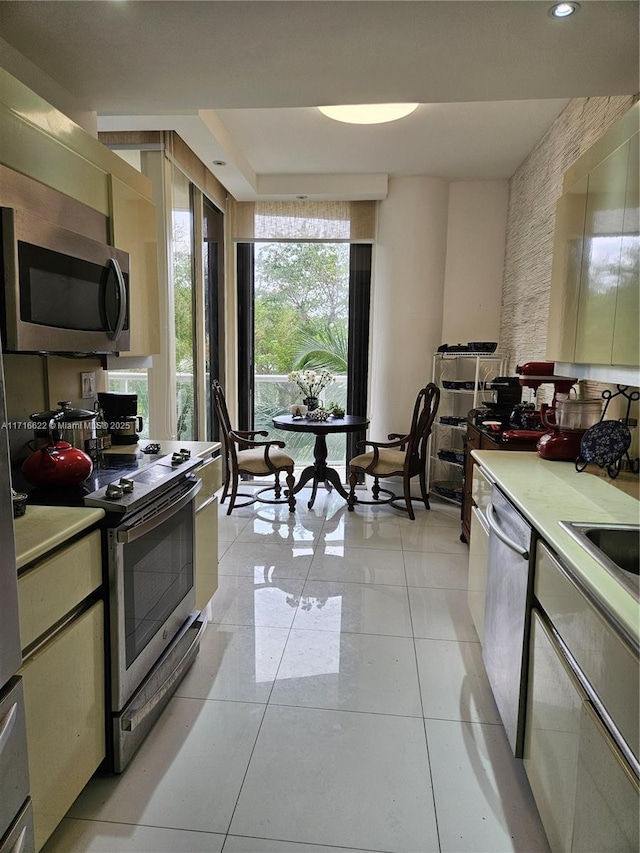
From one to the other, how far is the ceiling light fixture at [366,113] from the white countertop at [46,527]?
287 cm

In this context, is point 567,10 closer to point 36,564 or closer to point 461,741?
point 36,564

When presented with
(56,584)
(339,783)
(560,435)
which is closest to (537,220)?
(560,435)

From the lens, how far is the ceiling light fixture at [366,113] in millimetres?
3174

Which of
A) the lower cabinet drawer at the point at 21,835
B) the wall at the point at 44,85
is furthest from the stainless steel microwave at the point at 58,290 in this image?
the lower cabinet drawer at the point at 21,835

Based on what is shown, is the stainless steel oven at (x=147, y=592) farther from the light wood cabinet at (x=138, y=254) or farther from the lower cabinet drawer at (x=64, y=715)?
the light wood cabinet at (x=138, y=254)

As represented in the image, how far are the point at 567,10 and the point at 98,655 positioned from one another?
7.91 feet

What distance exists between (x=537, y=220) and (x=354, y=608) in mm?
2958

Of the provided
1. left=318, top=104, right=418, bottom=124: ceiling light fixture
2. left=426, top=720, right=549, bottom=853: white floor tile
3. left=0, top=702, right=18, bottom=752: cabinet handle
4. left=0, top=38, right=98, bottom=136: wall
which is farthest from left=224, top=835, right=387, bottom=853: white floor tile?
left=318, top=104, right=418, bottom=124: ceiling light fixture

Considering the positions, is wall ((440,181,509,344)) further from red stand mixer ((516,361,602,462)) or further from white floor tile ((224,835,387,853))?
white floor tile ((224,835,387,853))

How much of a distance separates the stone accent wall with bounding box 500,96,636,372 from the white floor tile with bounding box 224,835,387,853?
3.05 metres

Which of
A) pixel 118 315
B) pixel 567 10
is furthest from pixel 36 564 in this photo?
pixel 567 10

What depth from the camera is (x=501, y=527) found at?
1.90m

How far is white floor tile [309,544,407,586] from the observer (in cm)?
311

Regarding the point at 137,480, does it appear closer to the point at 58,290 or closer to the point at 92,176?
the point at 58,290
